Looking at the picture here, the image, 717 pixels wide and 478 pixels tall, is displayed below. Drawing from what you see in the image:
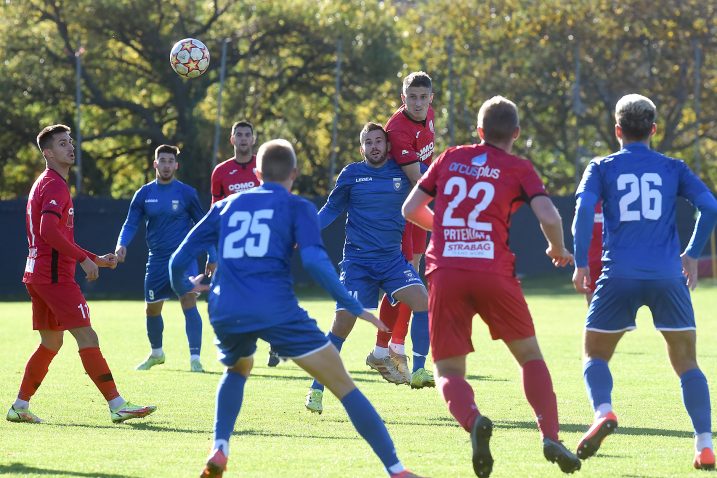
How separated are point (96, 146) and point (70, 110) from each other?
549cm

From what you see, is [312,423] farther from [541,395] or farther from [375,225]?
[541,395]

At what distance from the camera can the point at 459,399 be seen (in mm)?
6605

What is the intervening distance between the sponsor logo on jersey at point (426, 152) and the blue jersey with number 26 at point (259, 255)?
4402 mm

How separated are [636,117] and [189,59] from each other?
27.7ft

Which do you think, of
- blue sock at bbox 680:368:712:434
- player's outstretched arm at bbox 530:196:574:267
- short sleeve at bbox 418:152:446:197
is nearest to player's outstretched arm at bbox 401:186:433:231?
short sleeve at bbox 418:152:446:197

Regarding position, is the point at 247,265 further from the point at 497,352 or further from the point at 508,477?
the point at 497,352

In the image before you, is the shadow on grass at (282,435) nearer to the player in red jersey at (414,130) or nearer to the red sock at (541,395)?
the red sock at (541,395)

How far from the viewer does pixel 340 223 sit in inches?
1170

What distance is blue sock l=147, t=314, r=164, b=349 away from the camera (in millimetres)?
13234

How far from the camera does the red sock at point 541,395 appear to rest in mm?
6625

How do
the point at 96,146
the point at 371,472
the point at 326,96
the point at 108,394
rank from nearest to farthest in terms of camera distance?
the point at 371,472 < the point at 108,394 < the point at 326,96 < the point at 96,146

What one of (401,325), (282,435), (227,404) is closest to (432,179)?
(227,404)

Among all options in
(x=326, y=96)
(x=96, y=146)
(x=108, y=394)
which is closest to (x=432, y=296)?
(x=108, y=394)

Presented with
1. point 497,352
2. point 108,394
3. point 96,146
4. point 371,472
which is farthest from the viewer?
point 96,146
